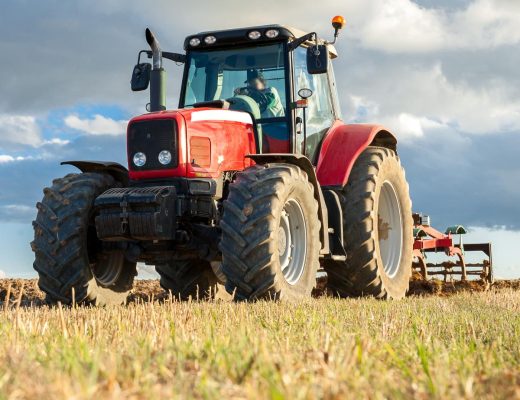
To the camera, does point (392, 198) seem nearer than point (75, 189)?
No

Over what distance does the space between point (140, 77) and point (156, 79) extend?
18 cm

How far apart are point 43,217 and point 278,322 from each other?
12.2ft

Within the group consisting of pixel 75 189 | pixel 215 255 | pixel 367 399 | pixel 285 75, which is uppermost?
pixel 285 75

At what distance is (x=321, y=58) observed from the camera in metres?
7.86

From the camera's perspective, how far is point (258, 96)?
850 centimetres

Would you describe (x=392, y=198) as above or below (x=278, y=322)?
above

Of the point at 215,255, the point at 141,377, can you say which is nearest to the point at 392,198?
the point at 215,255

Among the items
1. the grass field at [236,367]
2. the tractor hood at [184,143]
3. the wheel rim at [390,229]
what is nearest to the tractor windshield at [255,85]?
the tractor hood at [184,143]

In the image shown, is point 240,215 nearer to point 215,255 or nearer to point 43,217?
point 215,255

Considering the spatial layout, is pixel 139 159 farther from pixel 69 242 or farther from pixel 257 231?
pixel 257 231

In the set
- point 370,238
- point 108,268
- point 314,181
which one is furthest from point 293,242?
point 108,268

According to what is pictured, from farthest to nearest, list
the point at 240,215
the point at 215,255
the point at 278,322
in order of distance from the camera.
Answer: the point at 215,255 < the point at 240,215 < the point at 278,322

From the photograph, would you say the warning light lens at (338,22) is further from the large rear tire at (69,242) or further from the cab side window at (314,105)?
the large rear tire at (69,242)

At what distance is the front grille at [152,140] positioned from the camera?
7.82 metres
